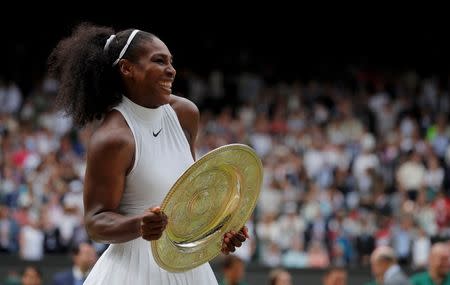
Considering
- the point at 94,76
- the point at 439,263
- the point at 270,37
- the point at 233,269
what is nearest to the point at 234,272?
the point at 233,269

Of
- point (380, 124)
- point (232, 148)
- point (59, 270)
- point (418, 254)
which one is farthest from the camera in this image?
point (380, 124)

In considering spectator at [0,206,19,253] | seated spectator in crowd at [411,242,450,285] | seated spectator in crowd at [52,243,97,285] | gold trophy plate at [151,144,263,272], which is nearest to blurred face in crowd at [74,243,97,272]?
seated spectator in crowd at [52,243,97,285]

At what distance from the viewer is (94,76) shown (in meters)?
4.10

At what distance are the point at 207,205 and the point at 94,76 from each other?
657 mm

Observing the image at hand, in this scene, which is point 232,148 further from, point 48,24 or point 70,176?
point 48,24

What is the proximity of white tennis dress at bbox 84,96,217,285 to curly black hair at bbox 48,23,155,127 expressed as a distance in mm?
82

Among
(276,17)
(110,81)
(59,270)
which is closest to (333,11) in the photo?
(276,17)

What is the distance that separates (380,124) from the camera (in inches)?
667

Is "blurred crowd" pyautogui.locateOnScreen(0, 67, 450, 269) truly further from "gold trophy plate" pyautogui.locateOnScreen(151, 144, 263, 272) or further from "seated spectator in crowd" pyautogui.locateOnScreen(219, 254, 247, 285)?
"gold trophy plate" pyautogui.locateOnScreen(151, 144, 263, 272)

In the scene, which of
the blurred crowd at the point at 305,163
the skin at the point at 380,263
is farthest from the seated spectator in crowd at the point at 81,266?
the blurred crowd at the point at 305,163

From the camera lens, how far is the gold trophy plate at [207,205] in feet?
12.4

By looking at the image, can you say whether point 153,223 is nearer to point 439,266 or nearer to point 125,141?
point 125,141

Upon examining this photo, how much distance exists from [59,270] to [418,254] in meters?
4.09

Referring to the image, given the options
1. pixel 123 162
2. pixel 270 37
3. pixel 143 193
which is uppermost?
pixel 123 162
